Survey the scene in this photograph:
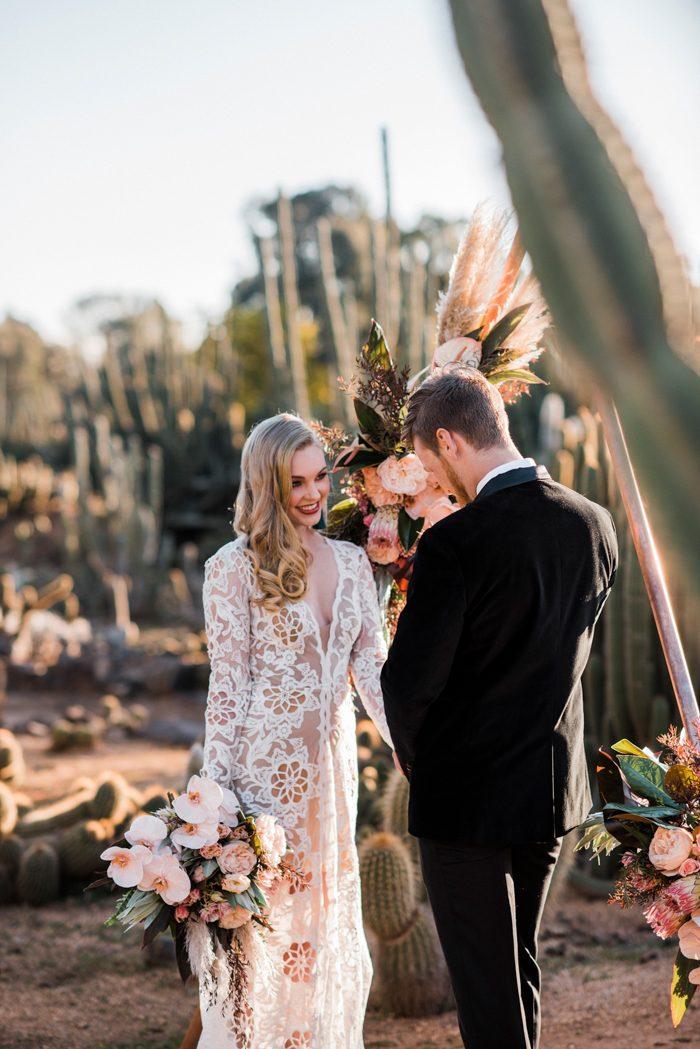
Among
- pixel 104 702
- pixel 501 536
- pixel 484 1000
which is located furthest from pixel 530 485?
pixel 104 702

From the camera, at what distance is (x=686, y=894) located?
222 cm

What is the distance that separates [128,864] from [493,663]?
1023mm

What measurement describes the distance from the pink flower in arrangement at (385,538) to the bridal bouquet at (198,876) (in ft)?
2.95

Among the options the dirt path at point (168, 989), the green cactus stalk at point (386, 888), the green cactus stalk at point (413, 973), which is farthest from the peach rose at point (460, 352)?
the dirt path at point (168, 989)

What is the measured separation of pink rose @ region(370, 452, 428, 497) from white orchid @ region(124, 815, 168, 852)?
1154mm

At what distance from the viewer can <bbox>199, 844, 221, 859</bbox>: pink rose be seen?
2.53 m

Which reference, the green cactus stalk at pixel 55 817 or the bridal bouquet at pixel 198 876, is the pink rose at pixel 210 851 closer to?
the bridal bouquet at pixel 198 876

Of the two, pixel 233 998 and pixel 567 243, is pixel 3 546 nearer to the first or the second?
pixel 233 998

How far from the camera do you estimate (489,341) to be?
3084 mm

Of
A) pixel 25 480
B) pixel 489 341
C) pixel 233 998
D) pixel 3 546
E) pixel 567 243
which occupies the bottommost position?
pixel 233 998

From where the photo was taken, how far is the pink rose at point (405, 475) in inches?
120

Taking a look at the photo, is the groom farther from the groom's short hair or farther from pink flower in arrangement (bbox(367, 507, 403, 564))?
pink flower in arrangement (bbox(367, 507, 403, 564))

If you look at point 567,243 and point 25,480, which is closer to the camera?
point 567,243

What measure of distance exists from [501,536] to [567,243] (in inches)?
45.4
